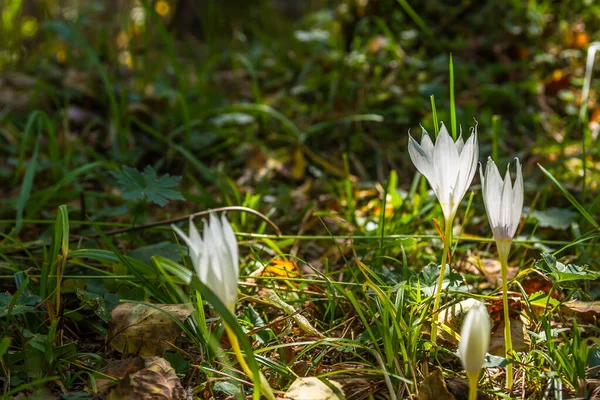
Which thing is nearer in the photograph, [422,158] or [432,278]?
[422,158]

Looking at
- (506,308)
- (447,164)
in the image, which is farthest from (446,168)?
(506,308)

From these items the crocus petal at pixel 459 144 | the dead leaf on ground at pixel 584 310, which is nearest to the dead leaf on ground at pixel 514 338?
the dead leaf on ground at pixel 584 310

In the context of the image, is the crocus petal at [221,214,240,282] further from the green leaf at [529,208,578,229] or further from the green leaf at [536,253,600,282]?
the green leaf at [529,208,578,229]

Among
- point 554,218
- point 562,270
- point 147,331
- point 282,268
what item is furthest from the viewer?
point 554,218

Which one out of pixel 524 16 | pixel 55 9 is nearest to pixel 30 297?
pixel 524 16

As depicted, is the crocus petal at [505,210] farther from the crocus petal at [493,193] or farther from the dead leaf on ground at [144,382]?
the dead leaf on ground at [144,382]

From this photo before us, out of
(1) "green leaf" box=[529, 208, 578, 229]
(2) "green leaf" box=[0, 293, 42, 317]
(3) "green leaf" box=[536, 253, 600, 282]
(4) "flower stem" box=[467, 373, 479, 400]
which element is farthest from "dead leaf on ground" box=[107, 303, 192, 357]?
(1) "green leaf" box=[529, 208, 578, 229]

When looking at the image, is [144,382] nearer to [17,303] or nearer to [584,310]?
[17,303]
